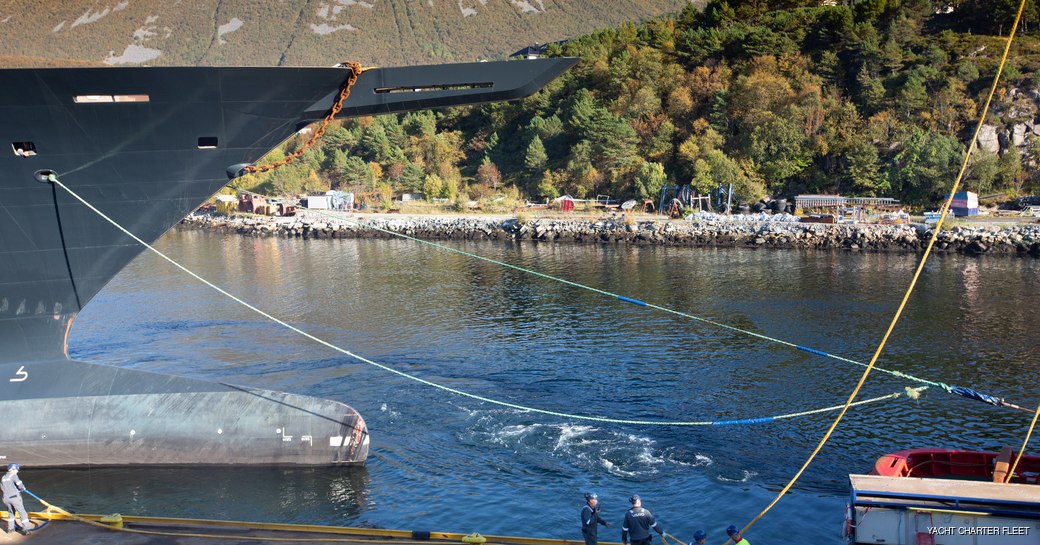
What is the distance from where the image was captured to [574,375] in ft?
92.6

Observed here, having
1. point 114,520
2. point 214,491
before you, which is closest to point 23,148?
point 114,520

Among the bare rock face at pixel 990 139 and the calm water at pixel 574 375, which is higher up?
the bare rock face at pixel 990 139

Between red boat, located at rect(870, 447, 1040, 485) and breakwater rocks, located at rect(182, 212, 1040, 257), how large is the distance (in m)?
39.6

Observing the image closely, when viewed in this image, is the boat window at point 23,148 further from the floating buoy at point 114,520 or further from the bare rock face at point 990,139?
→ the bare rock face at point 990,139

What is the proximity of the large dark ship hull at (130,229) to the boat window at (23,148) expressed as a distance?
4cm

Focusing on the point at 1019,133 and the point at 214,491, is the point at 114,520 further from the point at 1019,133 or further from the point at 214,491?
the point at 1019,133

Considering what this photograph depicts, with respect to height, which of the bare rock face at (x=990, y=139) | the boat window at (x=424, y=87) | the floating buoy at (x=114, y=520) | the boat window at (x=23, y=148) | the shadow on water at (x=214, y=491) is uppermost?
the bare rock face at (x=990, y=139)

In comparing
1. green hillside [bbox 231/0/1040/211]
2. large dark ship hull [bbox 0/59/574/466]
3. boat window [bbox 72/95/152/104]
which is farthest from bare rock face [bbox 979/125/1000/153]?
boat window [bbox 72/95/152/104]

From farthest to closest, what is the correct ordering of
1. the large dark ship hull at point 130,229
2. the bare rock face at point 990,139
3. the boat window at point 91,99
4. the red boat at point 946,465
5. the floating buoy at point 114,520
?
the bare rock face at point 990,139 → the large dark ship hull at point 130,229 → the boat window at point 91,99 → the red boat at point 946,465 → the floating buoy at point 114,520

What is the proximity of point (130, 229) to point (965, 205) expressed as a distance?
6766 centimetres

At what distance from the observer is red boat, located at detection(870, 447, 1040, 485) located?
16.6 m

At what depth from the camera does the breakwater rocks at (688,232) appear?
192ft

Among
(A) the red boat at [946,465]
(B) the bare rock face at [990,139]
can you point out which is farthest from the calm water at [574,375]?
(B) the bare rock face at [990,139]

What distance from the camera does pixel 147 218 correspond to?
20094 mm
